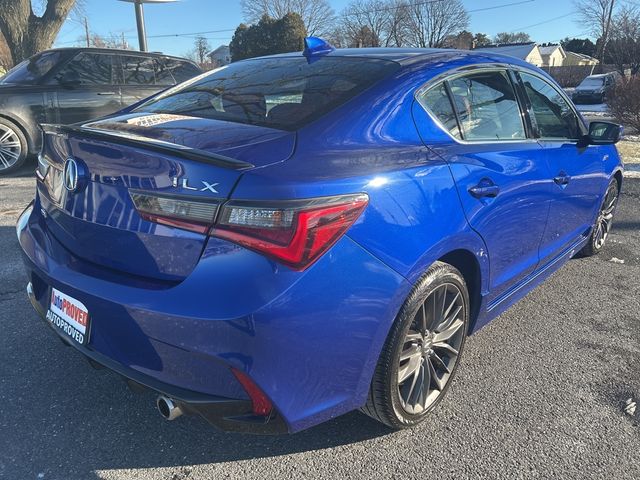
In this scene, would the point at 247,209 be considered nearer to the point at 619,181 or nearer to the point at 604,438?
the point at 604,438

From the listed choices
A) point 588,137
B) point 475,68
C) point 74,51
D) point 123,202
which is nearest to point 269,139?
point 123,202

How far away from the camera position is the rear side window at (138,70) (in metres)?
8.14

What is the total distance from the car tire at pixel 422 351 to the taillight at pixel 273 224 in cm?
53

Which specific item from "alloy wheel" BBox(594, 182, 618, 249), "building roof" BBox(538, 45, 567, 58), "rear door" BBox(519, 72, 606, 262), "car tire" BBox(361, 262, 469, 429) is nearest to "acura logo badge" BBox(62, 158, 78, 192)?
"car tire" BBox(361, 262, 469, 429)

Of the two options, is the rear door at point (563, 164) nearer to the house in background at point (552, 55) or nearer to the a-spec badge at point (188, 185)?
the a-spec badge at point (188, 185)

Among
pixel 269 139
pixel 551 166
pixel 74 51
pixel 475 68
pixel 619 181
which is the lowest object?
pixel 619 181

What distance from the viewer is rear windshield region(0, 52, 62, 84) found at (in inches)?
287

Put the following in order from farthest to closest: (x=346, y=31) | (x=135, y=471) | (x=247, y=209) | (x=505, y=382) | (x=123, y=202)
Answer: (x=346, y=31) < (x=505, y=382) < (x=135, y=471) < (x=123, y=202) < (x=247, y=209)

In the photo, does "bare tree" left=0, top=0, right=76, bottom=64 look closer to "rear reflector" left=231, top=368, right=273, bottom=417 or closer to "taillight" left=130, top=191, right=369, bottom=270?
"taillight" left=130, top=191, right=369, bottom=270

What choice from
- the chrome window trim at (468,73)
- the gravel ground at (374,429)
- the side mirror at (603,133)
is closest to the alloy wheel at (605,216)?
the side mirror at (603,133)

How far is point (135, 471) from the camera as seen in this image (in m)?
2.06

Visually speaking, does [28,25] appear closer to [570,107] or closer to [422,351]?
[570,107]

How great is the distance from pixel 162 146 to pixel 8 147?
6.42m

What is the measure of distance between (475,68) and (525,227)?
91cm
